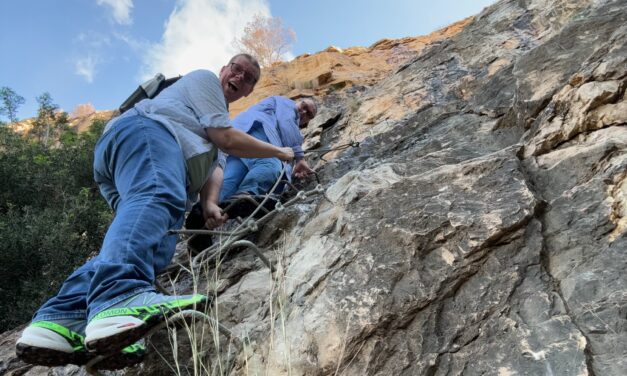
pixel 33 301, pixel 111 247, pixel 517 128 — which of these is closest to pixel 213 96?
pixel 111 247

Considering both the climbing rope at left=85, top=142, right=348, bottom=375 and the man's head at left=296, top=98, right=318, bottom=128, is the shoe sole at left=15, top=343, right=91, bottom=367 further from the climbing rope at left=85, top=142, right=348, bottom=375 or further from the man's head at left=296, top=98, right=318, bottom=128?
the man's head at left=296, top=98, right=318, bottom=128

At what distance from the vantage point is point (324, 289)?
236 centimetres

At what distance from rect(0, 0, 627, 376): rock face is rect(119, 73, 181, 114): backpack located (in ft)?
3.83

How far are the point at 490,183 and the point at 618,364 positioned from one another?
3.68 ft

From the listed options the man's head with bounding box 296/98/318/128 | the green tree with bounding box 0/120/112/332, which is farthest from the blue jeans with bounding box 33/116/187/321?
the green tree with bounding box 0/120/112/332

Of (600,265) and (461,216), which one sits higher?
(461,216)

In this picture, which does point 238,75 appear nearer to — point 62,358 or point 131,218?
point 131,218

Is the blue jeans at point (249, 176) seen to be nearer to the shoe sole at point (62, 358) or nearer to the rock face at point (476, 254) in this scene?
the rock face at point (476, 254)

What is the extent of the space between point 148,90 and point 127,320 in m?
1.85

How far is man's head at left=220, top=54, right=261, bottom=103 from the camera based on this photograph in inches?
138

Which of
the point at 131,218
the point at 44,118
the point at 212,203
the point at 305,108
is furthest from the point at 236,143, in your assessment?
the point at 44,118

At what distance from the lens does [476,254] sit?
2.22 metres

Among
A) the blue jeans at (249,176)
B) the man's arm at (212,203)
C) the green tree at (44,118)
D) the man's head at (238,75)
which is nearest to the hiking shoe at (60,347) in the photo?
the man's arm at (212,203)

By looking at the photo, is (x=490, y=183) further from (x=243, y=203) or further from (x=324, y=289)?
(x=243, y=203)
